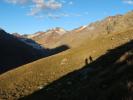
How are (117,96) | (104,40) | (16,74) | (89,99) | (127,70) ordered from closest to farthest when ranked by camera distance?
(117,96) < (89,99) < (127,70) < (16,74) < (104,40)

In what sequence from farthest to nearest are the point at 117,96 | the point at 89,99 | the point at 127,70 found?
the point at 127,70
the point at 89,99
the point at 117,96

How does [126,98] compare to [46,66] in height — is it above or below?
above

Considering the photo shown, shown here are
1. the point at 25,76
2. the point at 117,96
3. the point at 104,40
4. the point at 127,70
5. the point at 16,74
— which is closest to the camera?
the point at 117,96

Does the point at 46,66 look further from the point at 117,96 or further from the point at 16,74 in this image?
the point at 117,96

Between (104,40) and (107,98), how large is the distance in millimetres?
57555

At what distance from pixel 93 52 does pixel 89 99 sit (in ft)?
158

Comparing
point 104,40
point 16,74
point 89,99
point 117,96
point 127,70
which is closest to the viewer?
point 117,96

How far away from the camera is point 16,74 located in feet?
199

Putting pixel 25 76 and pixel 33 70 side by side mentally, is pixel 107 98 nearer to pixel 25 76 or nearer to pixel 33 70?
pixel 25 76

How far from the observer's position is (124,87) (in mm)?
9781

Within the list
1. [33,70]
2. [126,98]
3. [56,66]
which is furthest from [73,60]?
[126,98]

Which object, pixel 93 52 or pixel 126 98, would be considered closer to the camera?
pixel 126 98

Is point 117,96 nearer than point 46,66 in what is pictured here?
Yes

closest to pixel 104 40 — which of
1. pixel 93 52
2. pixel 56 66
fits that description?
pixel 93 52
